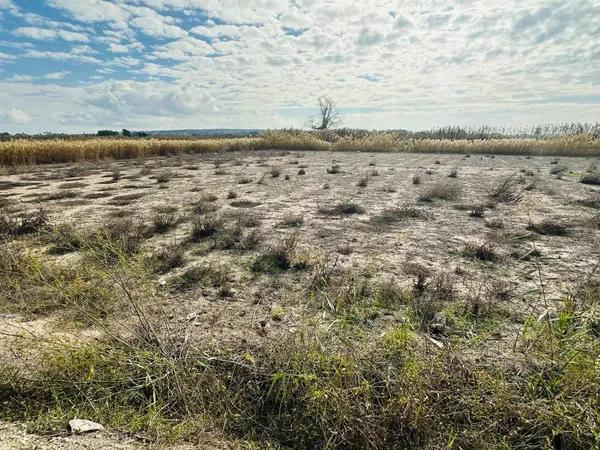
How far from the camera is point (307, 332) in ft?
9.53

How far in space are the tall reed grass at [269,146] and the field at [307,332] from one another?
51.2 ft

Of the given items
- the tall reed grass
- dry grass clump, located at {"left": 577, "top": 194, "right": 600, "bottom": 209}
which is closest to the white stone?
dry grass clump, located at {"left": 577, "top": 194, "right": 600, "bottom": 209}

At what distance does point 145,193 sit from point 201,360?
854 cm

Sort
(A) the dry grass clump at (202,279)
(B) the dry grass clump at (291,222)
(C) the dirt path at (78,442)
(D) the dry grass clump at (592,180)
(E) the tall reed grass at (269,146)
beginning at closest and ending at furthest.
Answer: (C) the dirt path at (78,442) < (A) the dry grass clump at (202,279) < (B) the dry grass clump at (291,222) < (D) the dry grass clump at (592,180) < (E) the tall reed grass at (269,146)

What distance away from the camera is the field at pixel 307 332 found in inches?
88.5

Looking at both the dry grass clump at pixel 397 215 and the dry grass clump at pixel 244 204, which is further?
the dry grass clump at pixel 244 204

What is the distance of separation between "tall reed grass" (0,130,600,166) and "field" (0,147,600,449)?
15614mm

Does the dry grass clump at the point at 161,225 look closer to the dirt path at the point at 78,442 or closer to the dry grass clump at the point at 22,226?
the dry grass clump at the point at 22,226

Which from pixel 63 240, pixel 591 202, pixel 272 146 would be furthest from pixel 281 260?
pixel 272 146

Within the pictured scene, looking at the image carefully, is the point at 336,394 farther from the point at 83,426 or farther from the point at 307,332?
the point at 83,426

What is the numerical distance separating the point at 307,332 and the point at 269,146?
30.2m

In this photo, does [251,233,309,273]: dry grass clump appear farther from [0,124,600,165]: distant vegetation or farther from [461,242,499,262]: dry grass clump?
[0,124,600,165]: distant vegetation

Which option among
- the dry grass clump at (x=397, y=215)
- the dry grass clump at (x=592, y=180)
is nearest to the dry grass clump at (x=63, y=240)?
the dry grass clump at (x=397, y=215)

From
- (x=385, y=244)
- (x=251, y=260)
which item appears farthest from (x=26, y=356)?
(x=385, y=244)
